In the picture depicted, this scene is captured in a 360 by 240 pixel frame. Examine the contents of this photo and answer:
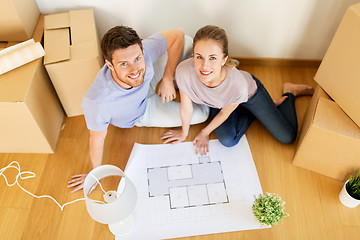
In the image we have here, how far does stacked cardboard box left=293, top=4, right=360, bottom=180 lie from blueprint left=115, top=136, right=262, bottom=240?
286 mm

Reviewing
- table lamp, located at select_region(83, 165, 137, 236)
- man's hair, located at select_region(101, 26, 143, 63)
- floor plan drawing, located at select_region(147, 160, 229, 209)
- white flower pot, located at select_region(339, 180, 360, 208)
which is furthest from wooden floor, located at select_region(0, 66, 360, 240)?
man's hair, located at select_region(101, 26, 143, 63)

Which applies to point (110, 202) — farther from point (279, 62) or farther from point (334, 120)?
point (279, 62)

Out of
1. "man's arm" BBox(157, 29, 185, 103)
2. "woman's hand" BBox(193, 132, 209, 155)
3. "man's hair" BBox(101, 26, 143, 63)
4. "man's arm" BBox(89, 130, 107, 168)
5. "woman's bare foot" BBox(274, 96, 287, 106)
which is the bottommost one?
"woman's hand" BBox(193, 132, 209, 155)

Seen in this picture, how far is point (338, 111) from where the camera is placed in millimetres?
1276

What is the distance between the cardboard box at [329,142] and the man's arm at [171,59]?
60 centimetres

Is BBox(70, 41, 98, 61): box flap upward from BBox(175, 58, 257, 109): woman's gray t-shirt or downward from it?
upward

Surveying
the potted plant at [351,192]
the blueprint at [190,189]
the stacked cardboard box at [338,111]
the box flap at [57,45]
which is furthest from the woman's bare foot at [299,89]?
the box flap at [57,45]

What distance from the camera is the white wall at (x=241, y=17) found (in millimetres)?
1497

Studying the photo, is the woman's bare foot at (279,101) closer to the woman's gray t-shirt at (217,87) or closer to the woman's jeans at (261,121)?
the woman's jeans at (261,121)

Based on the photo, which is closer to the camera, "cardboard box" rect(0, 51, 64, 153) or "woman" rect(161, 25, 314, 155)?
"woman" rect(161, 25, 314, 155)

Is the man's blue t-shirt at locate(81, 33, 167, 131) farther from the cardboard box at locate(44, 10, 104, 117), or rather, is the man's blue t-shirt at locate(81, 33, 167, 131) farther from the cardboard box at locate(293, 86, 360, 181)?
the cardboard box at locate(293, 86, 360, 181)

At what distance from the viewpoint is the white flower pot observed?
1.25 m

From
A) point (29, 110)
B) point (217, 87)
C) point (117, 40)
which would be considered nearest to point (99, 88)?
point (117, 40)

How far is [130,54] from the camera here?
1051 mm
